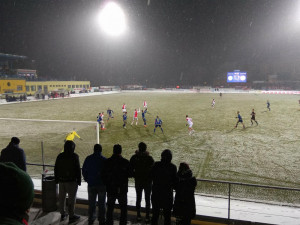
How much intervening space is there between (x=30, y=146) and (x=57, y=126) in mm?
1585

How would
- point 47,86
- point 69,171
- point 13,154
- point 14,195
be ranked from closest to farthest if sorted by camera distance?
point 14,195
point 69,171
point 13,154
point 47,86

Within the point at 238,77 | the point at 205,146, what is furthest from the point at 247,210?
the point at 238,77

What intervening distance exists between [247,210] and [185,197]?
2482mm

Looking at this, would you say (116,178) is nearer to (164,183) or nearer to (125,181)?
(125,181)

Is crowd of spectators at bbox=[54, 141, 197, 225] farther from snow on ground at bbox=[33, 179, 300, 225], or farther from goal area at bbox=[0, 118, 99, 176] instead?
goal area at bbox=[0, 118, 99, 176]

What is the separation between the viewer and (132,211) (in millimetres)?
5809

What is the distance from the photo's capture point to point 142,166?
510cm

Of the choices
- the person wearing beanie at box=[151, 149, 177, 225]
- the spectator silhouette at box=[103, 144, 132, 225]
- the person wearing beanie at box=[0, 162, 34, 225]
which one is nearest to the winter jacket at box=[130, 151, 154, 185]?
the spectator silhouette at box=[103, 144, 132, 225]

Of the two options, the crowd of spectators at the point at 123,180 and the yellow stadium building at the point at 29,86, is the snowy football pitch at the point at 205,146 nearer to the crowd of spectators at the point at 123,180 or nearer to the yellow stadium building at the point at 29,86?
the crowd of spectators at the point at 123,180

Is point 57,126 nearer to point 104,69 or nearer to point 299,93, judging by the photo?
point 299,93

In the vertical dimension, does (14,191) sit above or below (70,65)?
below

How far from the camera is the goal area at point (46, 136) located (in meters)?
10.3

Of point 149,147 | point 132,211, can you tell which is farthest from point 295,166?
point 132,211

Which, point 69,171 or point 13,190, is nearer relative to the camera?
point 13,190
